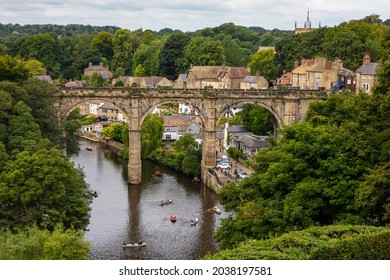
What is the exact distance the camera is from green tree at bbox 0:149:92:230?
2959 cm

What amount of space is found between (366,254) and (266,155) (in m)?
12.2

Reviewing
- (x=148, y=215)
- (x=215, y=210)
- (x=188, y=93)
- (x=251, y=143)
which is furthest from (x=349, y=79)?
(x=148, y=215)

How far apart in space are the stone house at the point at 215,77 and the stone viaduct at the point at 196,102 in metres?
35.8

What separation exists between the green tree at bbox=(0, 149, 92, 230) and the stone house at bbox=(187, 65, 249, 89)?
6142 centimetres

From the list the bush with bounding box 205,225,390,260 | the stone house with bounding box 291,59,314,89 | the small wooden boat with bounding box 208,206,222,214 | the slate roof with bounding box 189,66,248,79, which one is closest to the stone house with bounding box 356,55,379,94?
the stone house with bounding box 291,59,314,89

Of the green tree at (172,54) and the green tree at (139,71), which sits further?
the green tree at (139,71)

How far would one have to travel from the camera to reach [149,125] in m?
61.9

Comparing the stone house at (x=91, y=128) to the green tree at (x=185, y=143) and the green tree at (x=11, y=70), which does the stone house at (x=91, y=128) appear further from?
the green tree at (x=11, y=70)

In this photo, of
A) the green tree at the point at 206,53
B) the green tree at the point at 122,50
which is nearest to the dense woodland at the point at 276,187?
the green tree at the point at 206,53

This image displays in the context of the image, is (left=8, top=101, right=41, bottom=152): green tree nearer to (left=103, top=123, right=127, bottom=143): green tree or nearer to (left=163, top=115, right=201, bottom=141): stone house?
(left=103, top=123, right=127, bottom=143): green tree

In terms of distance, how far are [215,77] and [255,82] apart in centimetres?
961

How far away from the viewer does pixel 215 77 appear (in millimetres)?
93375

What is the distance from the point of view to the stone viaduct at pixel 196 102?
5306cm

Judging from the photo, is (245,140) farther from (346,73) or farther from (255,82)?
(255,82)
